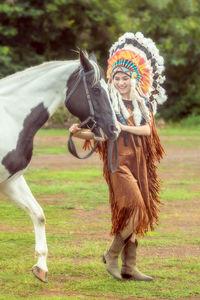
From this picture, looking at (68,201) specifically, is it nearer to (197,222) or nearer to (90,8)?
(197,222)

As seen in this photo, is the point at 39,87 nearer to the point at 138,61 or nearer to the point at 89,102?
the point at 89,102

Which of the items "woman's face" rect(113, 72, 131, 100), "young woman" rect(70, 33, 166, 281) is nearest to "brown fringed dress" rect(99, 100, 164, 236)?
"young woman" rect(70, 33, 166, 281)

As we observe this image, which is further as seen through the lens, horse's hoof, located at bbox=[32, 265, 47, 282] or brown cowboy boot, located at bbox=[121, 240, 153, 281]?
brown cowboy boot, located at bbox=[121, 240, 153, 281]

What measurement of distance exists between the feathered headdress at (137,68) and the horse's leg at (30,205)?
1079 millimetres

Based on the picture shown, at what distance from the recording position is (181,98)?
121 feet

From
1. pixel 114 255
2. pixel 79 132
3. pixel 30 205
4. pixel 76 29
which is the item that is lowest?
pixel 114 255

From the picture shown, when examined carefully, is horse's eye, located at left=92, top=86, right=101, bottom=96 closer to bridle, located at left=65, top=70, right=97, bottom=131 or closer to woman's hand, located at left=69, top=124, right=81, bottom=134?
bridle, located at left=65, top=70, right=97, bottom=131

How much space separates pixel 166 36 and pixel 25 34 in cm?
908

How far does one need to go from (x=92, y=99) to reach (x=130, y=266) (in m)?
1.59

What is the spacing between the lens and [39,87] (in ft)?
19.8

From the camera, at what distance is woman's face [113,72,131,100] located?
20.5ft

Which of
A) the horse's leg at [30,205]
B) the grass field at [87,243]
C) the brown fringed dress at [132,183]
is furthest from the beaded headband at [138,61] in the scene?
the grass field at [87,243]

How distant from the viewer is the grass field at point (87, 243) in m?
5.98

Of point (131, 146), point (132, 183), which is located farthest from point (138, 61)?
point (132, 183)
